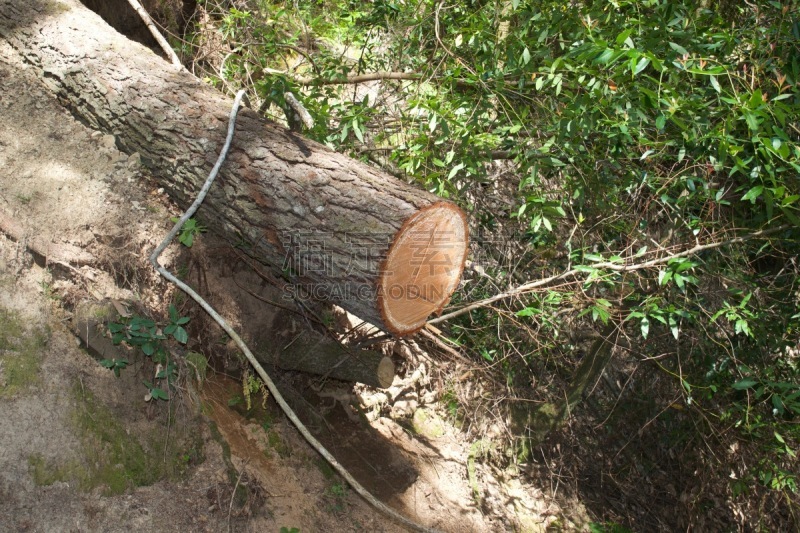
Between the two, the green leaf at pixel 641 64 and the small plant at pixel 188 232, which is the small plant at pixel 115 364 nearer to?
the small plant at pixel 188 232

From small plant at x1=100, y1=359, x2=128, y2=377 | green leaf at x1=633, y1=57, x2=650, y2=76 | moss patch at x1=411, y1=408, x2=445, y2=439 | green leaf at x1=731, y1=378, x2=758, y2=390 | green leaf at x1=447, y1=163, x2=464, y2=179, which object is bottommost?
moss patch at x1=411, y1=408, x2=445, y2=439

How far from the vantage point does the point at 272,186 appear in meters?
2.82

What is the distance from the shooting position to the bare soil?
7.56 feet

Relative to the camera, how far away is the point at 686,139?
2.75 meters

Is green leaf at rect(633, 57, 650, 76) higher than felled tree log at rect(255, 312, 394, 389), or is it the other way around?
green leaf at rect(633, 57, 650, 76)

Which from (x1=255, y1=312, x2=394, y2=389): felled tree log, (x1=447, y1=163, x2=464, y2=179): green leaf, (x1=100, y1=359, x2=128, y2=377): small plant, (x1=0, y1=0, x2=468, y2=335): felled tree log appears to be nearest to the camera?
(x1=100, y1=359, x2=128, y2=377): small plant

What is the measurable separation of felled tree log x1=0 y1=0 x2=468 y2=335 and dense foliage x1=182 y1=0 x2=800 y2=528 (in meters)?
0.43

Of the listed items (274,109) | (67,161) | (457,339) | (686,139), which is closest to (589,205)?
(686,139)

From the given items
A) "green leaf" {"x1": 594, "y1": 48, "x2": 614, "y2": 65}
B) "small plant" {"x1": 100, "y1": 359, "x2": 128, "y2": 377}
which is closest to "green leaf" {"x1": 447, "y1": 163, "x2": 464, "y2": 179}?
"green leaf" {"x1": 594, "y1": 48, "x2": 614, "y2": 65}

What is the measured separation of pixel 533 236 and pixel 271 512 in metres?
2.11

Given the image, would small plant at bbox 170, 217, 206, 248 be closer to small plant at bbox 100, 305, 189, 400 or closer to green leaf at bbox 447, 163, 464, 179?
small plant at bbox 100, 305, 189, 400

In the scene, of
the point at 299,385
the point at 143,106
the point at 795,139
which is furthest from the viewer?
the point at 299,385

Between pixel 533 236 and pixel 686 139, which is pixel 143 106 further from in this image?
pixel 686 139

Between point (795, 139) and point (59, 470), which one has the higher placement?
point (795, 139)
